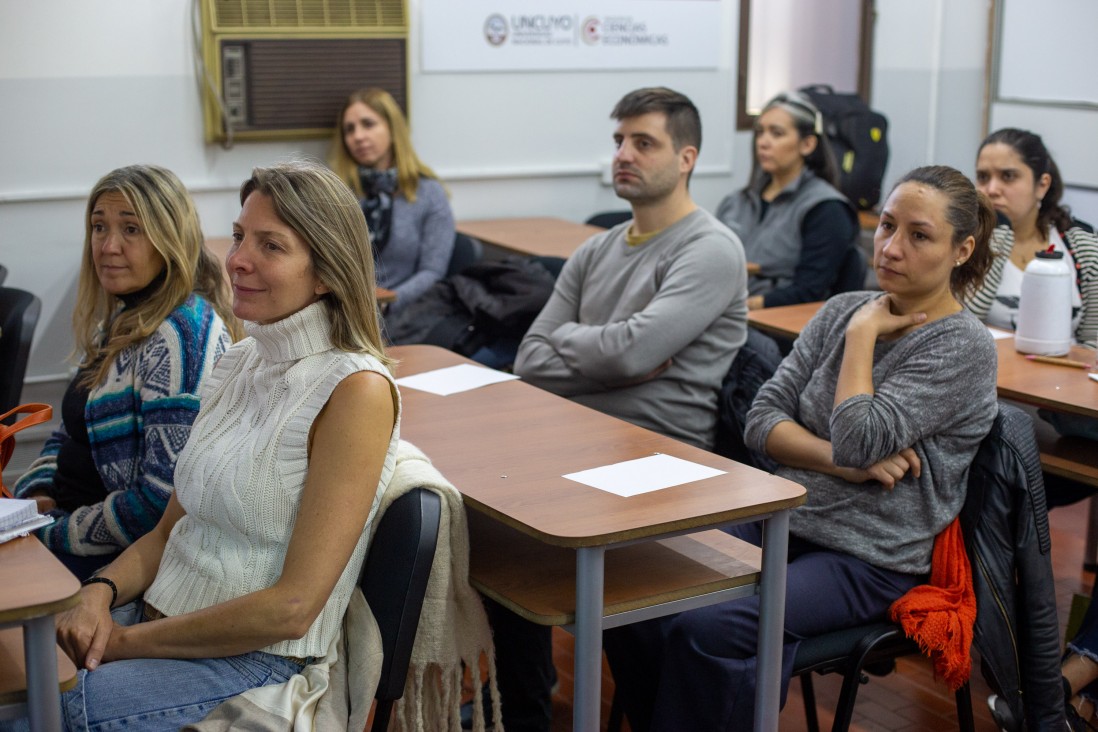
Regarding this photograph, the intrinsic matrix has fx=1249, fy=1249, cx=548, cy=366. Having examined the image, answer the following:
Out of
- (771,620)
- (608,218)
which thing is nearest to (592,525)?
(771,620)

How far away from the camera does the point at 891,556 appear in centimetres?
226

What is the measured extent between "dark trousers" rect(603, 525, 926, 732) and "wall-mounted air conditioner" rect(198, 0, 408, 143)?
308cm

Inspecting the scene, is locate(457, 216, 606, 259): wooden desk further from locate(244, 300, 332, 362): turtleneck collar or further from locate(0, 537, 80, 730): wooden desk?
locate(0, 537, 80, 730): wooden desk

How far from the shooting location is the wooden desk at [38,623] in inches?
58.8

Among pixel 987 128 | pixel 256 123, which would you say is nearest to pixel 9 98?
pixel 256 123

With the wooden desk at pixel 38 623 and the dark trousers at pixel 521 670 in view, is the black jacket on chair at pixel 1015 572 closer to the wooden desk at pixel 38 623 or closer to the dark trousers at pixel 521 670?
the dark trousers at pixel 521 670

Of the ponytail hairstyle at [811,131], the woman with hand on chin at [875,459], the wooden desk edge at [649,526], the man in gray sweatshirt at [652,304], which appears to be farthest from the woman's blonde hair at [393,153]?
the wooden desk edge at [649,526]

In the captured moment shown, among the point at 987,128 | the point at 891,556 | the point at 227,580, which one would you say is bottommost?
the point at 891,556

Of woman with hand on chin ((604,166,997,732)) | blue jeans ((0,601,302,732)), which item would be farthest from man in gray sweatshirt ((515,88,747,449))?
blue jeans ((0,601,302,732))

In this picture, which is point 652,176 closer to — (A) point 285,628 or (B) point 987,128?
(A) point 285,628

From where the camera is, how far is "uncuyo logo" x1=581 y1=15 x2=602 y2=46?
536 centimetres

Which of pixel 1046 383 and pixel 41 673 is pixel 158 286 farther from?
pixel 1046 383

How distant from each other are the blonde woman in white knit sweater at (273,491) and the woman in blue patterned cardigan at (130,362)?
0.28 m

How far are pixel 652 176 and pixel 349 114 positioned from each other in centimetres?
194
